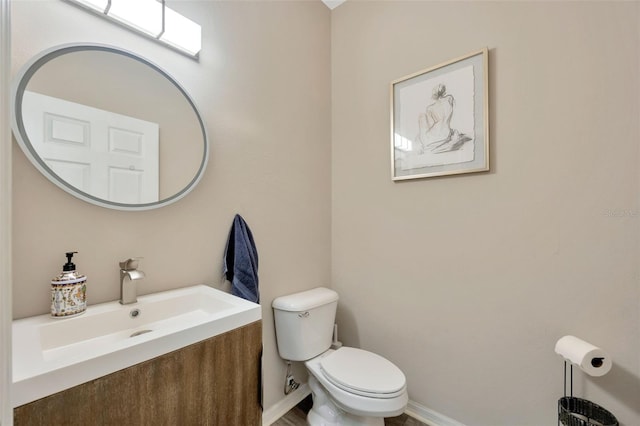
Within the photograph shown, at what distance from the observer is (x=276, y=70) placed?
1633 mm

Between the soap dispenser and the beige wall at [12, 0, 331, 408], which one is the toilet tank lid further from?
the soap dispenser

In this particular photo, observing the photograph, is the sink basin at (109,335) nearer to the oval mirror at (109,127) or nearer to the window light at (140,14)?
the oval mirror at (109,127)

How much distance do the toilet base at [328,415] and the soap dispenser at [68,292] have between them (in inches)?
45.2

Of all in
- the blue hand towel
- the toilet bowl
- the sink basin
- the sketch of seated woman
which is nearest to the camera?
the sink basin

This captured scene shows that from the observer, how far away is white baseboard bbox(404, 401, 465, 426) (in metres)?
1.49

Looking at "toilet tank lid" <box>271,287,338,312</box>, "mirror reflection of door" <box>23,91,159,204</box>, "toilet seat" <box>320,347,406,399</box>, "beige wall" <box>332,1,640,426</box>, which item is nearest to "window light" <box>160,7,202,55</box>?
"mirror reflection of door" <box>23,91,159,204</box>

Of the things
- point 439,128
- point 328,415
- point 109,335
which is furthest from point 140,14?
point 328,415

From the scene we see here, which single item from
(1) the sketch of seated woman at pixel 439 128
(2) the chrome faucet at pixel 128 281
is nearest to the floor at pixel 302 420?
(2) the chrome faucet at pixel 128 281

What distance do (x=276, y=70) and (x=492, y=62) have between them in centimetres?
115

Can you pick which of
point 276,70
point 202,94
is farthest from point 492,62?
point 202,94

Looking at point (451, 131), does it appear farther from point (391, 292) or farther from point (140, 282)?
point (140, 282)

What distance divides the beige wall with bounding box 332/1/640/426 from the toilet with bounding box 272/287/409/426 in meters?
0.33

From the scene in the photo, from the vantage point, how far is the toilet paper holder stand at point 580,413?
3.38ft

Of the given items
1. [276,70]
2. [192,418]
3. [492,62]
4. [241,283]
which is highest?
[276,70]
